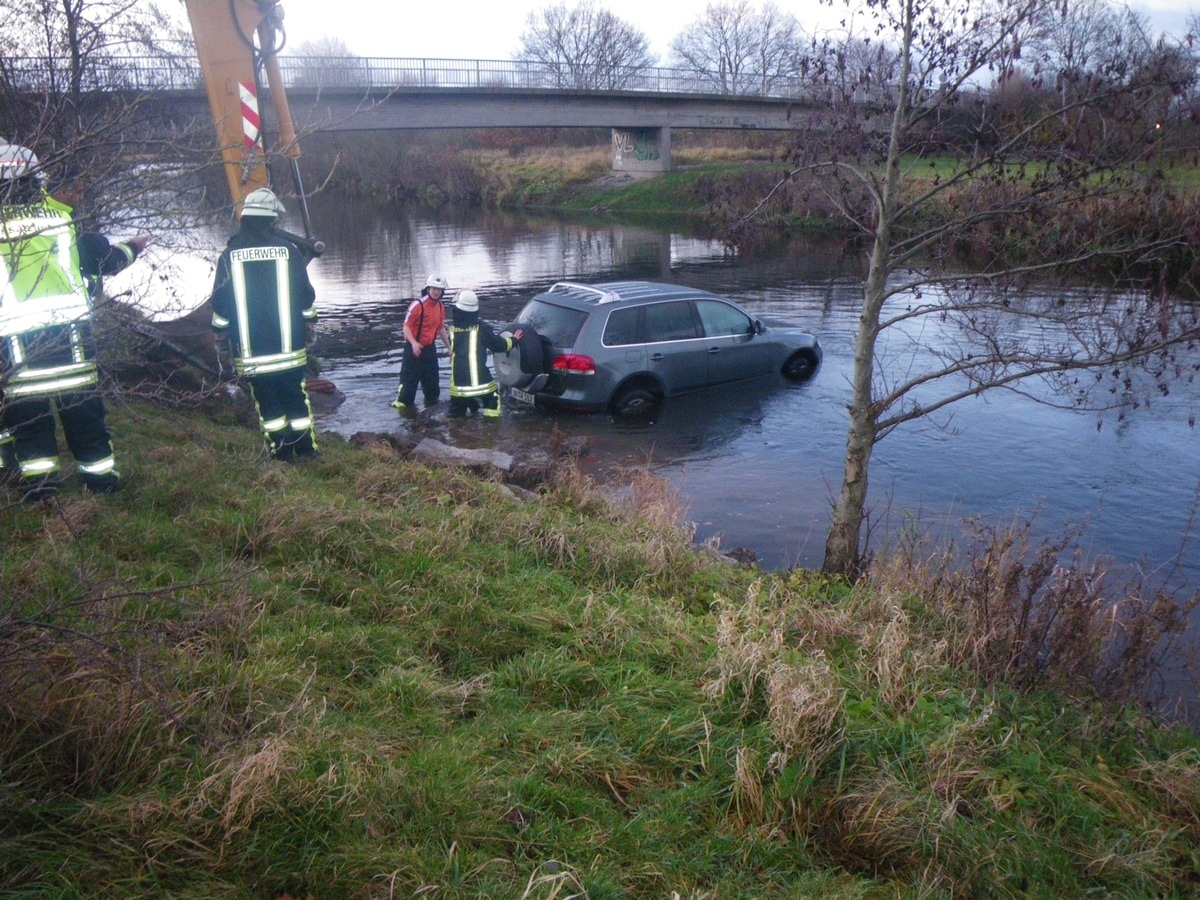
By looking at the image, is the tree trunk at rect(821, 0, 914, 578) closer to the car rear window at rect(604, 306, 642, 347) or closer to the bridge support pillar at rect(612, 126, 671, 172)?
the car rear window at rect(604, 306, 642, 347)

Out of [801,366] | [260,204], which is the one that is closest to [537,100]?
[801,366]

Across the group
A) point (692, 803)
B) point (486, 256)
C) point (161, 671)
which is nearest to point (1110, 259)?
point (692, 803)

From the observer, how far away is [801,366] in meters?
14.3

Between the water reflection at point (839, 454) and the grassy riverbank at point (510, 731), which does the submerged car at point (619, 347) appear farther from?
the grassy riverbank at point (510, 731)

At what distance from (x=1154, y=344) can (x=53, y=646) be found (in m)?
5.56

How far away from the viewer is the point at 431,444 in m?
10.1

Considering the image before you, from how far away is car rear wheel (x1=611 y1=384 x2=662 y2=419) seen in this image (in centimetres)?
1230

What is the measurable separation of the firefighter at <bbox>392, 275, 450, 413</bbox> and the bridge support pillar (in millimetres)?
A: 40253

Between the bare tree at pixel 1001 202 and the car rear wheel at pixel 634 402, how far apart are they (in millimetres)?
5209

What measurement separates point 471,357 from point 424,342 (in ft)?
2.57

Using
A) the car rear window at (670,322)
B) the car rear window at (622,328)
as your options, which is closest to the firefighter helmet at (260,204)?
the car rear window at (622,328)

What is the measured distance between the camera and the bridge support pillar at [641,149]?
168 feet

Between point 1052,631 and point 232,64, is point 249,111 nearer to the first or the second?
point 232,64

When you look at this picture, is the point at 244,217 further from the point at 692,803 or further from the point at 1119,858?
the point at 1119,858
